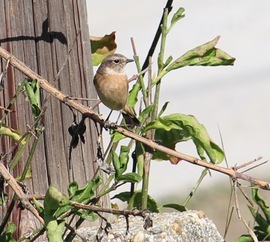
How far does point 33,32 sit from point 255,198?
1120mm

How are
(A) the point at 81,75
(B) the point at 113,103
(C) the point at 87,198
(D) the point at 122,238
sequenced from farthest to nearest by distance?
(B) the point at 113,103
(A) the point at 81,75
(D) the point at 122,238
(C) the point at 87,198

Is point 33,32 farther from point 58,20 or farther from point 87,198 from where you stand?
→ point 87,198

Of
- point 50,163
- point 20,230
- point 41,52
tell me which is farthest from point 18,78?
point 20,230

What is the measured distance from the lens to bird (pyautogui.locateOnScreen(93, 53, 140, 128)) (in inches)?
159

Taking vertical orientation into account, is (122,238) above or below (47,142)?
below

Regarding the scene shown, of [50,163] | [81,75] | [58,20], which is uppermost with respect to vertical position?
[58,20]

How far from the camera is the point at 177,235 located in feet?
11.0

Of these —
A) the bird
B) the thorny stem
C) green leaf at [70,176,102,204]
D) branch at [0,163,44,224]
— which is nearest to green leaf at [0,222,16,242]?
branch at [0,163,44,224]

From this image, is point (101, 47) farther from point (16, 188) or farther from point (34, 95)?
point (16, 188)

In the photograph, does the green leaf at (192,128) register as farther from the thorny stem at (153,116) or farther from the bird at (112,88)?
the bird at (112,88)

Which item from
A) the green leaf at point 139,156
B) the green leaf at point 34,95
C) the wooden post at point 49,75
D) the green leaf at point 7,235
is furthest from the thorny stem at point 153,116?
the green leaf at point 34,95

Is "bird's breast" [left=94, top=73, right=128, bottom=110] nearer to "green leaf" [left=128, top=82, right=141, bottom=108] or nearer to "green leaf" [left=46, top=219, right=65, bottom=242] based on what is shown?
"green leaf" [left=128, top=82, right=141, bottom=108]

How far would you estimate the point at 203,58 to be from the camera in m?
3.69

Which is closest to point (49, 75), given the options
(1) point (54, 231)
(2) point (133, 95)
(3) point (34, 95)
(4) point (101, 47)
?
(2) point (133, 95)
